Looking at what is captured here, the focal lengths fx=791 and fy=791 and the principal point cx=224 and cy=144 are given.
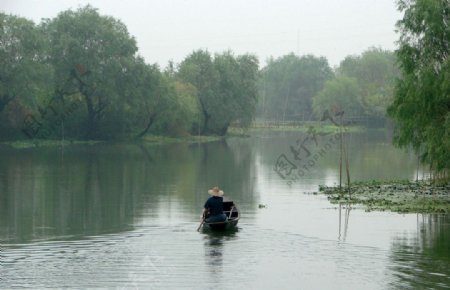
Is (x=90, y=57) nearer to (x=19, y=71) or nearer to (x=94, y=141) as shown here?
(x=94, y=141)

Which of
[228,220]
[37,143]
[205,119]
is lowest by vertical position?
[228,220]

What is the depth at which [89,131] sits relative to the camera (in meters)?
97.2

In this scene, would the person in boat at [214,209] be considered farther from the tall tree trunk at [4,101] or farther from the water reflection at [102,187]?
the tall tree trunk at [4,101]

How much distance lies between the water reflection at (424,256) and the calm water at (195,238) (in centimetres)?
4

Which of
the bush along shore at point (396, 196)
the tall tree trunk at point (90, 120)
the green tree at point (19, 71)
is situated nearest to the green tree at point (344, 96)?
the tall tree trunk at point (90, 120)

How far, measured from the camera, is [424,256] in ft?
77.7

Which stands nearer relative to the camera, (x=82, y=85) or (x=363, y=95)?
(x=82, y=85)

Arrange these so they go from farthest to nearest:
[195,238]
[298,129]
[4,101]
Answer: [298,129]
[4,101]
[195,238]

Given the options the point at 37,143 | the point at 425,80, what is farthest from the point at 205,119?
the point at 425,80

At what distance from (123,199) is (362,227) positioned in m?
14.2

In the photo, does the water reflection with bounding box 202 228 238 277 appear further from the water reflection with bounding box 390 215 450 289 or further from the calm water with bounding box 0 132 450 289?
the water reflection with bounding box 390 215 450 289

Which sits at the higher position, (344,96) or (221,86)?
(344,96)

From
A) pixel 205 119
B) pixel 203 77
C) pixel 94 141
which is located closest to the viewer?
pixel 94 141

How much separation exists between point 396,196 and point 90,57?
205ft
